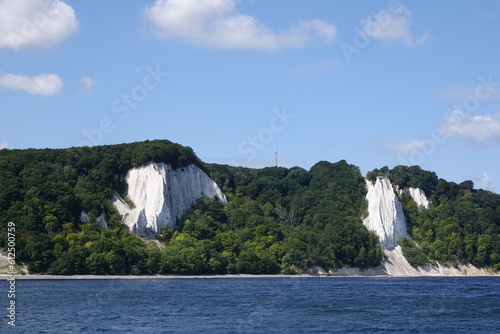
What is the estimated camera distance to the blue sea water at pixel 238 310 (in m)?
51.2

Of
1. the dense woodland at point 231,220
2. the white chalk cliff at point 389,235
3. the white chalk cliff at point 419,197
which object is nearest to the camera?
the dense woodland at point 231,220

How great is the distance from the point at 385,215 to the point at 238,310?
89794 millimetres

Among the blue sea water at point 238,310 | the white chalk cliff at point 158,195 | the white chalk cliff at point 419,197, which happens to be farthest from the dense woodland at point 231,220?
the blue sea water at point 238,310

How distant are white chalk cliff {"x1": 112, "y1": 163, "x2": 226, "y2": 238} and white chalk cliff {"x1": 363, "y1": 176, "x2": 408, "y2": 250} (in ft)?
116

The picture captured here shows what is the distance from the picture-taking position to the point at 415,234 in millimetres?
148625

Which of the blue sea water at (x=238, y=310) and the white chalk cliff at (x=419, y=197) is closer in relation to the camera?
the blue sea water at (x=238, y=310)

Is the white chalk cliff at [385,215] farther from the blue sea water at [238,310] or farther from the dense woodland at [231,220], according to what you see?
the blue sea water at [238,310]

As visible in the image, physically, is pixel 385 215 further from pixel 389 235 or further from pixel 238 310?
pixel 238 310

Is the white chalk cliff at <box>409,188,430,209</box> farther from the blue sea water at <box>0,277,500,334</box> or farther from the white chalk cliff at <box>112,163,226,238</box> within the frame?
the blue sea water at <box>0,277,500,334</box>

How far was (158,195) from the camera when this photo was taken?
128 m

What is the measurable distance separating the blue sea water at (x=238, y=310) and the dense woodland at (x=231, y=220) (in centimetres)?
1584

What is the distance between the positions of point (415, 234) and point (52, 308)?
10491 cm

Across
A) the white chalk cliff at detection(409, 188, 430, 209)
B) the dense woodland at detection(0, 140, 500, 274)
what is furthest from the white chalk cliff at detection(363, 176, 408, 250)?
the white chalk cliff at detection(409, 188, 430, 209)

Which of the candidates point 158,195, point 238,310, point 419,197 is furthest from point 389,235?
point 238,310
